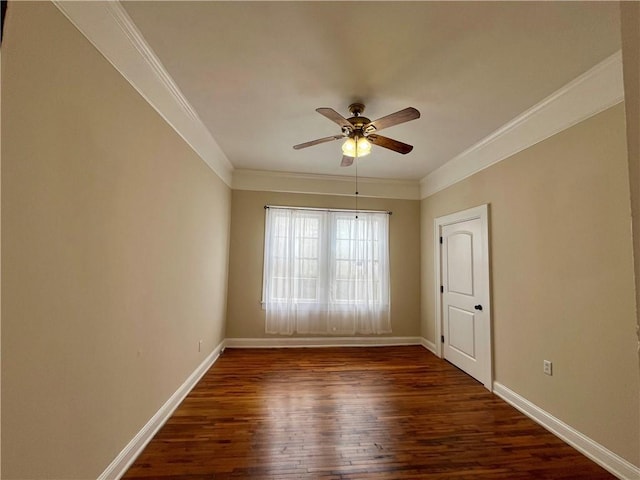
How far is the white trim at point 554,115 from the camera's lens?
5.99ft

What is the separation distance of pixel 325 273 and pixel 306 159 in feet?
5.61

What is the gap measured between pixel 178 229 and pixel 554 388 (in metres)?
3.33

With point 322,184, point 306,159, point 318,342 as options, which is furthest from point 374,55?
point 318,342

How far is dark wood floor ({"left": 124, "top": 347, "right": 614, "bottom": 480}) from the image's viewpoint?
1.76m

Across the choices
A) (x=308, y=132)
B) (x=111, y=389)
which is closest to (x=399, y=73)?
(x=308, y=132)

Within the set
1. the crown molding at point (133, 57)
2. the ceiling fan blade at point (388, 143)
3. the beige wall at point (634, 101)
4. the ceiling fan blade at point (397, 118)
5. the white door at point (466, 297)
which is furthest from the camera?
the white door at point (466, 297)

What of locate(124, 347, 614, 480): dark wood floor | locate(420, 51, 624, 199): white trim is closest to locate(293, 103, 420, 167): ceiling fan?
locate(420, 51, 624, 199): white trim

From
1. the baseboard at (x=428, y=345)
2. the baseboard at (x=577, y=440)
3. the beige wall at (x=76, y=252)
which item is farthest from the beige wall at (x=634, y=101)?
the baseboard at (x=428, y=345)

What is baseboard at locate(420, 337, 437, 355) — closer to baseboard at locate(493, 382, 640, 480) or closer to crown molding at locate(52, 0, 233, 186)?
baseboard at locate(493, 382, 640, 480)

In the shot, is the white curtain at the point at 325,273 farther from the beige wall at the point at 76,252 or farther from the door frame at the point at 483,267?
the beige wall at the point at 76,252

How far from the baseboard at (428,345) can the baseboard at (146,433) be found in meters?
3.13

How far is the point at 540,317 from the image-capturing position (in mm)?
2346

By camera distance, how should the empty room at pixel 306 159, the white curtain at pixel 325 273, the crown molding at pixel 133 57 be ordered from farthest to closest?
the white curtain at pixel 325 273 < the crown molding at pixel 133 57 < the empty room at pixel 306 159

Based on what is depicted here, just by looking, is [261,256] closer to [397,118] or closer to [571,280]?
[397,118]
